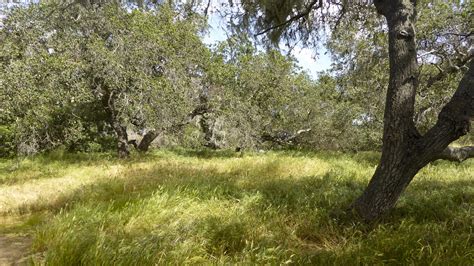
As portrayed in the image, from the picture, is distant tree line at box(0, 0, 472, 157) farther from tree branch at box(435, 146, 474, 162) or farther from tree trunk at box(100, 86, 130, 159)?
tree branch at box(435, 146, 474, 162)

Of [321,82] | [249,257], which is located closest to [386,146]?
[249,257]

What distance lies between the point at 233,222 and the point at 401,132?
253 cm

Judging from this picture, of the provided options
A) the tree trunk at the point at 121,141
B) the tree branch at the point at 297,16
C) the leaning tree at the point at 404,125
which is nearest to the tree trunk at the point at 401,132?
the leaning tree at the point at 404,125

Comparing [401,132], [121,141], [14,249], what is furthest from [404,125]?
[121,141]

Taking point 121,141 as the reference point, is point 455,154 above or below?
above

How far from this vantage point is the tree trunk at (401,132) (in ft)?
12.7

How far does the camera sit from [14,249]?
3.60m

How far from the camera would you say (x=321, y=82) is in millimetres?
19875

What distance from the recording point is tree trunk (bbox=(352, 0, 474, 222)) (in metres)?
3.87

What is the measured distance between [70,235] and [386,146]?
13.3ft

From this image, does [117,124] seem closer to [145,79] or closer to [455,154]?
[145,79]

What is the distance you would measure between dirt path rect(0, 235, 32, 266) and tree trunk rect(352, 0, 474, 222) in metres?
4.24

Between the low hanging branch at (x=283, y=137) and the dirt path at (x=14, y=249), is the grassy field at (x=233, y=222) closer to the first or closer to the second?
the dirt path at (x=14, y=249)

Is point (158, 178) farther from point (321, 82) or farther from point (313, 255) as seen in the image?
point (321, 82)
